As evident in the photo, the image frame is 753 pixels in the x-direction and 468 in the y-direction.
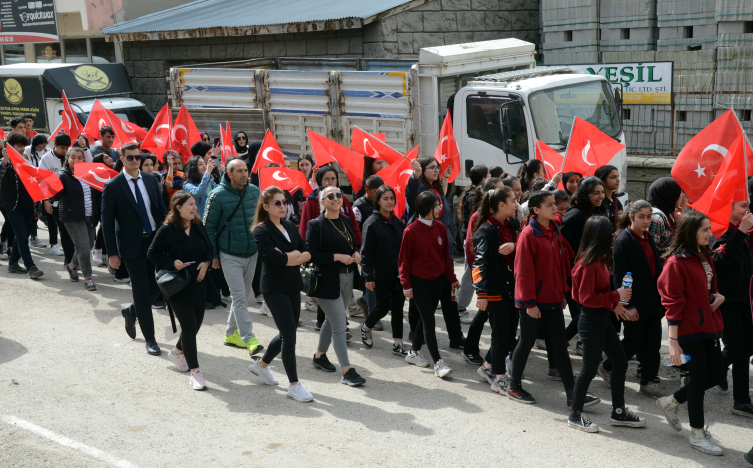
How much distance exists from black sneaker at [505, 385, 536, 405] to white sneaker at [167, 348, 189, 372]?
2.81 meters

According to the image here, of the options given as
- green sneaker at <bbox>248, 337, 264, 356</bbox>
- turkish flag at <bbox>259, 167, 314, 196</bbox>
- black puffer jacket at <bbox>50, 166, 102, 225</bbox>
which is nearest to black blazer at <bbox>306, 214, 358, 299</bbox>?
green sneaker at <bbox>248, 337, 264, 356</bbox>

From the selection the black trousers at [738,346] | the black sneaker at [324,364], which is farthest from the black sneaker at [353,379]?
the black trousers at [738,346]

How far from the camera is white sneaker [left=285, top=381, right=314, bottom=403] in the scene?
5.80 m

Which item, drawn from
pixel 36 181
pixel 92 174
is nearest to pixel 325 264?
pixel 92 174

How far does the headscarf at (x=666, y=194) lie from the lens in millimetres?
6199

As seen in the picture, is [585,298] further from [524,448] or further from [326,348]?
[326,348]

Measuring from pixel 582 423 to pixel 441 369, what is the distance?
4.58 feet

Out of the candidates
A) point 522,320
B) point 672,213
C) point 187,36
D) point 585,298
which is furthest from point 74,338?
point 187,36

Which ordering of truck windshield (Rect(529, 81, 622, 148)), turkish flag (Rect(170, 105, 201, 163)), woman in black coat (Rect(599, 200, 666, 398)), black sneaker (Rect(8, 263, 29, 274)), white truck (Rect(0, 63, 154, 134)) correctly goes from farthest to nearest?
white truck (Rect(0, 63, 154, 134))
turkish flag (Rect(170, 105, 201, 163))
truck windshield (Rect(529, 81, 622, 148))
black sneaker (Rect(8, 263, 29, 274))
woman in black coat (Rect(599, 200, 666, 398))

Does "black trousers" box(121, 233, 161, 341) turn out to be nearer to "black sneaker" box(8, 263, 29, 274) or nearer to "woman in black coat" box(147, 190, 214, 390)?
"woman in black coat" box(147, 190, 214, 390)

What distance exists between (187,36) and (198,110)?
4.37 metres

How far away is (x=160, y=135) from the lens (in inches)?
431

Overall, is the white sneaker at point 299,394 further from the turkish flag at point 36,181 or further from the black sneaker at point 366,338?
the turkish flag at point 36,181

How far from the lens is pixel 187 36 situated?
17.5m
